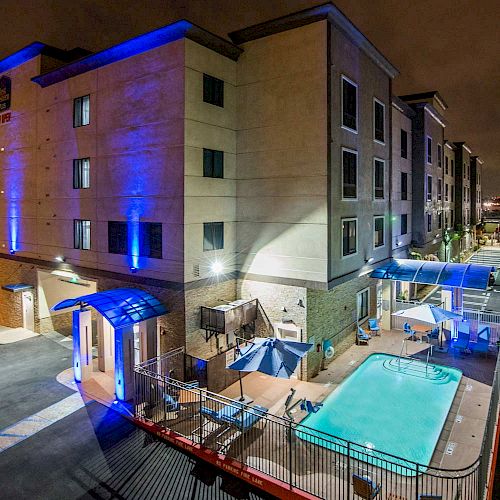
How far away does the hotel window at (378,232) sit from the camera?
22.1 meters

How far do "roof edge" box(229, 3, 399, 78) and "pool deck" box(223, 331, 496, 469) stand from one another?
47.2ft

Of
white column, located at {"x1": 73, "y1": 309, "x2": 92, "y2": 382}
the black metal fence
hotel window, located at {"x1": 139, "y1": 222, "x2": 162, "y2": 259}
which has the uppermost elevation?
hotel window, located at {"x1": 139, "y1": 222, "x2": 162, "y2": 259}

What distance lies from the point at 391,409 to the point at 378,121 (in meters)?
14.6

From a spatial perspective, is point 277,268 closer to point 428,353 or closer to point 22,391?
point 428,353

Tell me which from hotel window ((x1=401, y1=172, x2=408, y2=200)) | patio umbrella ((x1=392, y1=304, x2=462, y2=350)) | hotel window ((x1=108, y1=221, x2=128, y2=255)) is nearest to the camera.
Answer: hotel window ((x1=108, y1=221, x2=128, y2=255))

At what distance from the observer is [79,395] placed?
1540 cm

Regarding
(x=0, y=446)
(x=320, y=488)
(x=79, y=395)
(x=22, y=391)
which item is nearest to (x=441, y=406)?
(x=320, y=488)

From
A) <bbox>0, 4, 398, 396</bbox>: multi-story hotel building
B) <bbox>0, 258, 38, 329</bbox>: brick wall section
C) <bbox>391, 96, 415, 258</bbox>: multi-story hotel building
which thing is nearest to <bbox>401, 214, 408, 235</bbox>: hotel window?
<bbox>391, 96, 415, 258</bbox>: multi-story hotel building

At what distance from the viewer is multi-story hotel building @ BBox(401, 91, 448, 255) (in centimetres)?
3083

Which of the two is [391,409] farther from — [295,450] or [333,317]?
[295,450]

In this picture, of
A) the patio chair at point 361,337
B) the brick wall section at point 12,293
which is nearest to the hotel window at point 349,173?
the patio chair at point 361,337

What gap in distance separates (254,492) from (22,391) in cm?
1039

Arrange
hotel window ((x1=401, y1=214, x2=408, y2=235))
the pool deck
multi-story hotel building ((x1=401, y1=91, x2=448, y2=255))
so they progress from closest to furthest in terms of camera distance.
A: the pool deck → hotel window ((x1=401, y1=214, x2=408, y2=235)) → multi-story hotel building ((x1=401, y1=91, x2=448, y2=255))

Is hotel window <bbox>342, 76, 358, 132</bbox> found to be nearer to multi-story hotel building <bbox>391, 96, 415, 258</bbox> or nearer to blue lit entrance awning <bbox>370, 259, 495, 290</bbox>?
blue lit entrance awning <bbox>370, 259, 495, 290</bbox>
